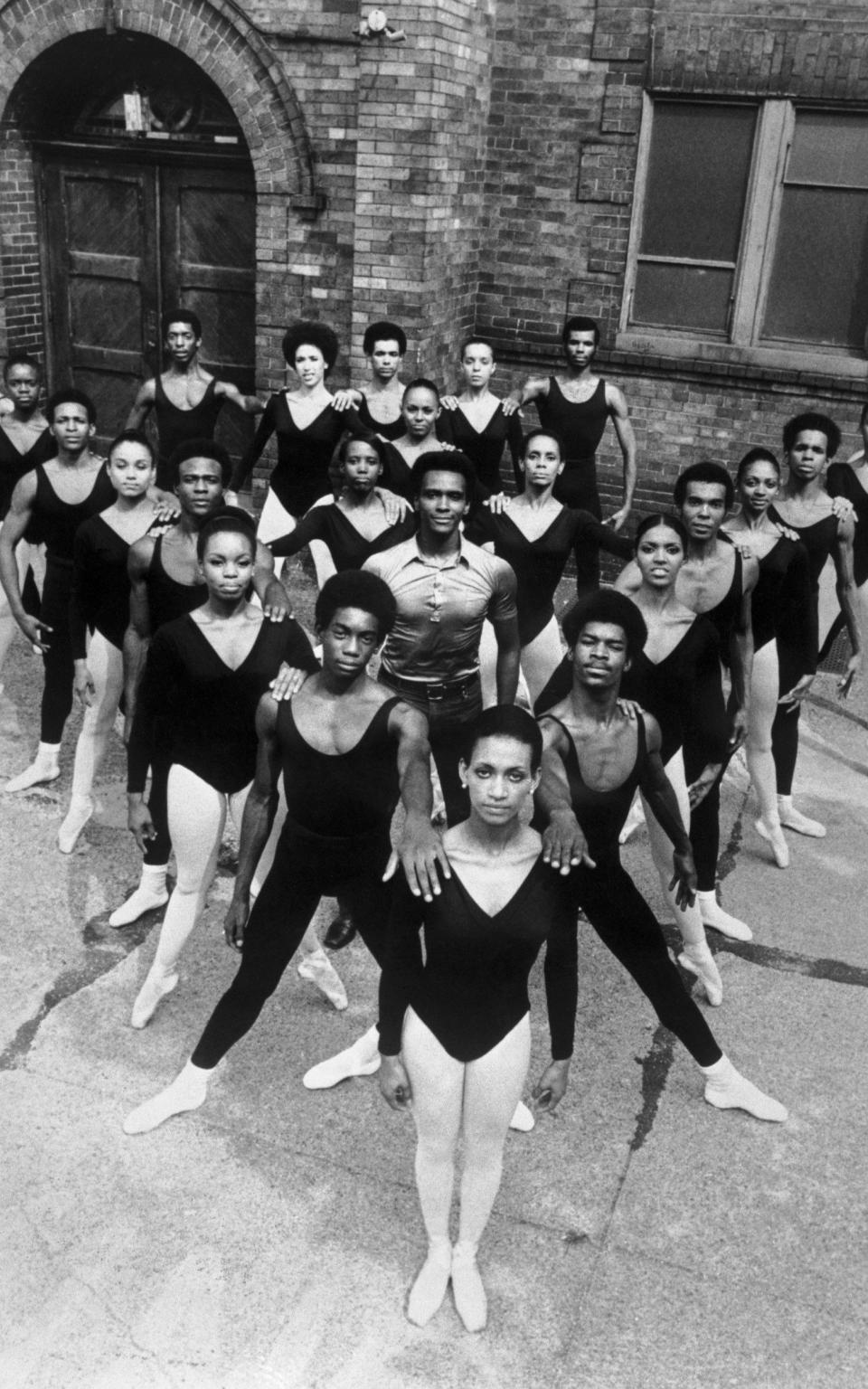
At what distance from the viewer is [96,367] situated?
11516 millimetres

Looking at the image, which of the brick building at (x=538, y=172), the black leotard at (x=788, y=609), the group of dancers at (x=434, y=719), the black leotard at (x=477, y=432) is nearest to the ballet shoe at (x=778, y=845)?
the group of dancers at (x=434, y=719)

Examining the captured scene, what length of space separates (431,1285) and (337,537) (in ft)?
11.7

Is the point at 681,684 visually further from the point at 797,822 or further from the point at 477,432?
the point at 477,432

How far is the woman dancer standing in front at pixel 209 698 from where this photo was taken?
4414mm

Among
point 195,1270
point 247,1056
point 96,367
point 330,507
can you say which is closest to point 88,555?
point 330,507

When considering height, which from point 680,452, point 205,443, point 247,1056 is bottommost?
point 247,1056

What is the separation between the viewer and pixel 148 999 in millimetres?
4828

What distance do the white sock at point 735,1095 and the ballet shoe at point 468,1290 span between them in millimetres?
1212

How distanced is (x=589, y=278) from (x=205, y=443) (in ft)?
18.2

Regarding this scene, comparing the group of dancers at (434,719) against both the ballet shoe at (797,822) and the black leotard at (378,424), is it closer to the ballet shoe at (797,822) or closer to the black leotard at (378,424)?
the ballet shoe at (797,822)

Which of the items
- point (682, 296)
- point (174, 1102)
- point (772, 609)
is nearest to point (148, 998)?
point (174, 1102)

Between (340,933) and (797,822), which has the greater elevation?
(797,822)

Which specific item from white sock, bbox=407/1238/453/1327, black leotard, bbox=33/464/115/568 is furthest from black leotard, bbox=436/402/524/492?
white sock, bbox=407/1238/453/1327

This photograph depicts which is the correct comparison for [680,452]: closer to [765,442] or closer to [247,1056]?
[765,442]
